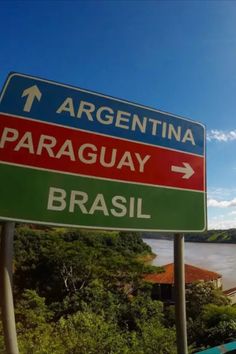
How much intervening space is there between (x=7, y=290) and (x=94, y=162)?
0.55 meters

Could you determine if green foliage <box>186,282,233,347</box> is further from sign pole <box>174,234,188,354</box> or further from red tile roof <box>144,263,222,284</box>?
sign pole <box>174,234,188,354</box>

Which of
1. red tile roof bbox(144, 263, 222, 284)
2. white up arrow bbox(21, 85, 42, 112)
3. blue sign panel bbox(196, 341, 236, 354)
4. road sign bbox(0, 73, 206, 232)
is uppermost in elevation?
white up arrow bbox(21, 85, 42, 112)

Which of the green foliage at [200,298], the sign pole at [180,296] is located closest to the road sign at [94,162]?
the sign pole at [180,296]

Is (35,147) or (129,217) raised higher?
(35,147)

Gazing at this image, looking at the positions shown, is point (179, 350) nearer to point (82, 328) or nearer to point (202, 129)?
point (202, 129)

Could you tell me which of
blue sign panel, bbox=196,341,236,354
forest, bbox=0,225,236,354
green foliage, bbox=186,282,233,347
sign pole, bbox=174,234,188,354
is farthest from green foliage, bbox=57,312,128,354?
sign pole, bbox=174,234,188,354

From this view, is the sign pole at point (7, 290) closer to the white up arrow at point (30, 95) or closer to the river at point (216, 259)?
the white up arrow at point (30, 95)

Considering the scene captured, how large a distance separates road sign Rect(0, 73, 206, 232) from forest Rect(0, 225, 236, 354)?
634 centimetres

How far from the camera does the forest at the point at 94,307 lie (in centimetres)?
924

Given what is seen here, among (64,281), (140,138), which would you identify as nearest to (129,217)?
(140,138)

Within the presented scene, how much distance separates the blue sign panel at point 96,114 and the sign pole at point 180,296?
433 millimetres

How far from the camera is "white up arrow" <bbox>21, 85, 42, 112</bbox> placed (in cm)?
122

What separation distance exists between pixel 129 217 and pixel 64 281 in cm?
1995

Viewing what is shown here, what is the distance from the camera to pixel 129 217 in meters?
1.27
